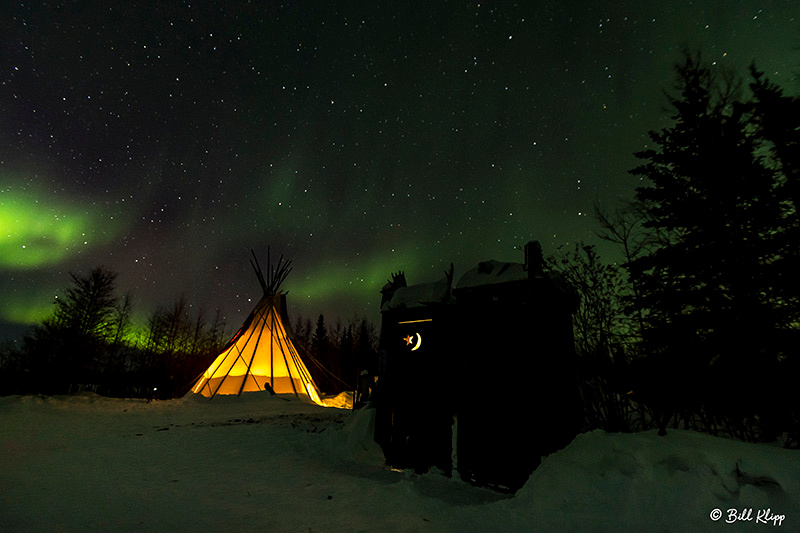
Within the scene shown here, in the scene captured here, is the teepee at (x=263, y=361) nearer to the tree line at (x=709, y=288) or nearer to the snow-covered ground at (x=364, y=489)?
the snow-covered ground at (x=364, y=489)

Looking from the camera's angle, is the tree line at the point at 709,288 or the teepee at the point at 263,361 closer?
the tree line at the point at 709,288

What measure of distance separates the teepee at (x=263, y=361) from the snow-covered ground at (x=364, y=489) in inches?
381

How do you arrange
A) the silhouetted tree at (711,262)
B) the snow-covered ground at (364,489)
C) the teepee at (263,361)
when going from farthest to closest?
the teepee at (263,361), the silhouetted tree at (711,262), the snow-covered ground at (364,489)

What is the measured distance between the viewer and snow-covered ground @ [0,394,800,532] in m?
3.09

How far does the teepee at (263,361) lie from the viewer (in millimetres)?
16734

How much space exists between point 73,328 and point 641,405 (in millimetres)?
30156

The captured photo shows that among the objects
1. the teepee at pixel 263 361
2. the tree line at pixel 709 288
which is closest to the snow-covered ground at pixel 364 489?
the tree line at pixel 709 288

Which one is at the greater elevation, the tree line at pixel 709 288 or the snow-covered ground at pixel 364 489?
the tree line at pixel 709 288

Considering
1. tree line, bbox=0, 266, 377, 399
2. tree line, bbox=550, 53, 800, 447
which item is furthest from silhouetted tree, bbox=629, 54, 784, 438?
tree line, bbox=0, 266, 377, 399

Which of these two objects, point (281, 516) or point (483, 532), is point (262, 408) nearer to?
point (281, 516)

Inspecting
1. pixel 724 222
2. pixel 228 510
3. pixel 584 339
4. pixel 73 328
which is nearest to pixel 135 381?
pixel 73 328

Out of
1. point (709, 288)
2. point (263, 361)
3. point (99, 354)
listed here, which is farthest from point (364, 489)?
point (99, 354)

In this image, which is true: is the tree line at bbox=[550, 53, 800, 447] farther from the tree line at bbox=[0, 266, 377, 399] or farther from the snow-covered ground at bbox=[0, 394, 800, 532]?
the tree line at bbox=[0, 266, 377, 399]

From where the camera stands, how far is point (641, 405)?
17.8 feet
